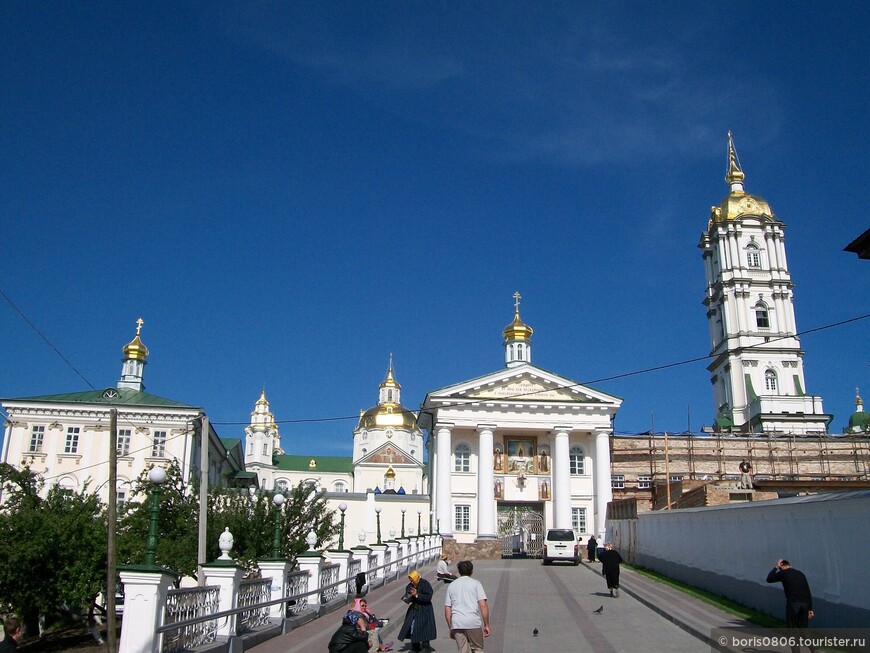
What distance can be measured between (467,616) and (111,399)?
151 ft

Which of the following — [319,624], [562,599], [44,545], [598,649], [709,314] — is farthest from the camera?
[709,314]

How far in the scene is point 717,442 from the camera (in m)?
54.2

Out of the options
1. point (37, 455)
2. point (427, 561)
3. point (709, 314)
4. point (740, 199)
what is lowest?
point (427, 561)

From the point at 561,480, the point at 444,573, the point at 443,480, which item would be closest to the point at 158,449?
the point at 443,480

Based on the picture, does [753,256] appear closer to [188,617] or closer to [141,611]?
[188,617]

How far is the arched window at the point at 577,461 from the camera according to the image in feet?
172

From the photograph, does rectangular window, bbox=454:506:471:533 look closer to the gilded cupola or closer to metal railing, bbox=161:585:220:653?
the gilded cupola

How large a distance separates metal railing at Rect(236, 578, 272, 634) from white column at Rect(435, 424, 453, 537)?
117ft

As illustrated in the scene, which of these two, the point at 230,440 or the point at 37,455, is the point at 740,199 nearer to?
the point at 230,440

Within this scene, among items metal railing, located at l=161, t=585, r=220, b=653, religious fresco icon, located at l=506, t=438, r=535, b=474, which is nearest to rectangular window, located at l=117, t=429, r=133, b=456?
religious fresco icon, located at l=506, t=438, r=535, b=474

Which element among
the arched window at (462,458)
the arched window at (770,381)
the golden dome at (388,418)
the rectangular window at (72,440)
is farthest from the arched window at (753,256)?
the rectangular window at (72,440)

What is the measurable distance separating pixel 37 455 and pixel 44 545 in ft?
93.3

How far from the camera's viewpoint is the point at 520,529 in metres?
51.0

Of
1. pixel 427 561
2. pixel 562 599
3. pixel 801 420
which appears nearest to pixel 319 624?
pixel 562 599
